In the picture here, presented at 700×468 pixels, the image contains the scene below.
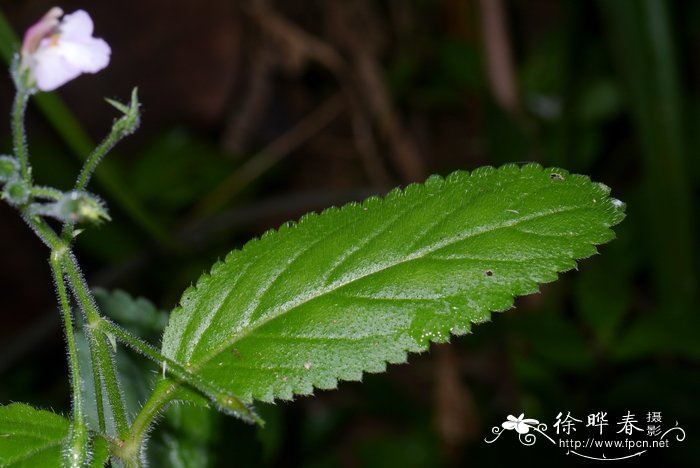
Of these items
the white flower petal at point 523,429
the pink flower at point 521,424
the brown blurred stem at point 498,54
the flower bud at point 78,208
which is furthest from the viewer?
the brown blurred stem at point 498,54

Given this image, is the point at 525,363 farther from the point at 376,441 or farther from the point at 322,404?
the point at 322,404

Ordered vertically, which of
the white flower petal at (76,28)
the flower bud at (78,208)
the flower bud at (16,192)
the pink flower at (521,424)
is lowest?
the flower bud at (78,208)

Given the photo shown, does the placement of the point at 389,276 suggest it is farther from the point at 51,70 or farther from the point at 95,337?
the point at 51,70

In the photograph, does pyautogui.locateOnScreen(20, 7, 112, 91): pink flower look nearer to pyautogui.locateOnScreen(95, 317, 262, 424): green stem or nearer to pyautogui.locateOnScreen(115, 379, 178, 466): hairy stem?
pyautogui.locateOnScreen(95, 317, 262, 424): green stem

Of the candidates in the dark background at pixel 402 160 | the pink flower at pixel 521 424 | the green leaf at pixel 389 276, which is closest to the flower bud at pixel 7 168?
the green leaf at pixel 389 276

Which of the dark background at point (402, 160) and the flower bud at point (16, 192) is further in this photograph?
the dark background at point (402, 160)

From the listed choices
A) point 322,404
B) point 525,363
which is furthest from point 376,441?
point 525,363

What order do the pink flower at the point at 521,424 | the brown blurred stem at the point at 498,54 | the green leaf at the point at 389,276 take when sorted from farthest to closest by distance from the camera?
the brown blurred stem at the point at 498,54, the pink flower at the point at 521,424, the green leaf at the point at 389,276

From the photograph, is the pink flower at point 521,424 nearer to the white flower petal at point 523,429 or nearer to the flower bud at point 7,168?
the white flower petal at point 523,429

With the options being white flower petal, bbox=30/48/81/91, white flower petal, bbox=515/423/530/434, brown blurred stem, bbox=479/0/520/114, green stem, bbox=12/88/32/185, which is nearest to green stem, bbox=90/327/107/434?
green stem, bbox=12/88/32/185
